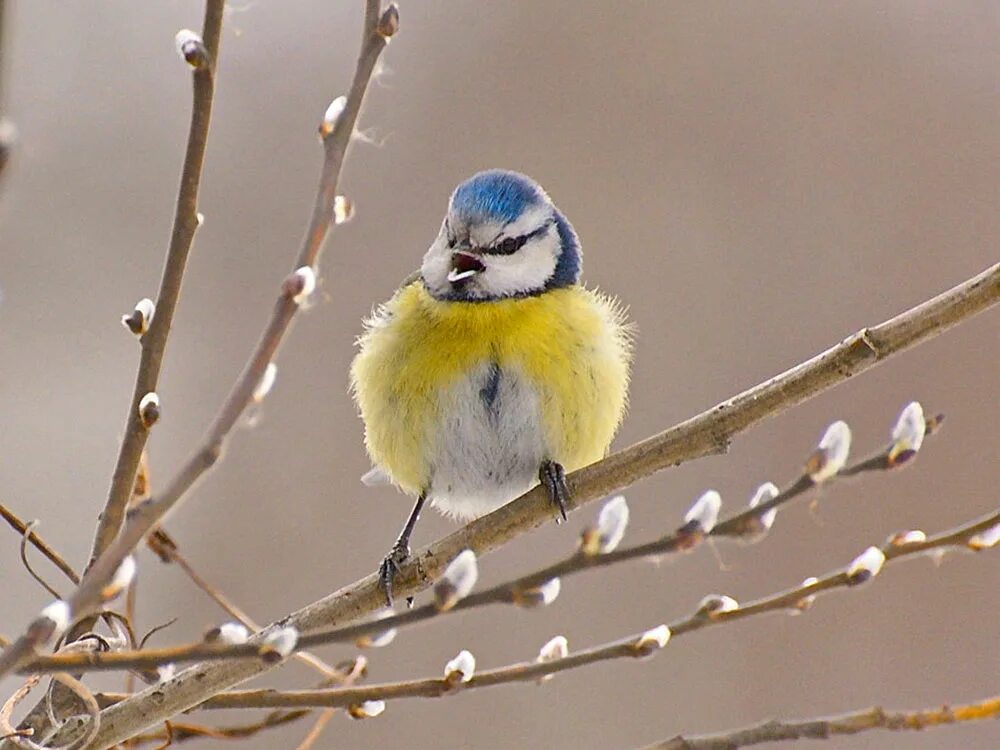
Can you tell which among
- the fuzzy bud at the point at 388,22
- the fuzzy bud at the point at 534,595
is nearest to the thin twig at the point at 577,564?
the fuzzy bud at the point at 534,595

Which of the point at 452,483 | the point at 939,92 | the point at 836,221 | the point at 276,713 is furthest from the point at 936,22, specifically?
the point at 276,713

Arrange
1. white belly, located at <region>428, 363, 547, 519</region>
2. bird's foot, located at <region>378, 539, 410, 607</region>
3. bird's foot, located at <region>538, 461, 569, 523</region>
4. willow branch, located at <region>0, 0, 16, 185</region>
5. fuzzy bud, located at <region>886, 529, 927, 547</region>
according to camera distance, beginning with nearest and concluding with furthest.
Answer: willow branch, located at <region>0, 0, 16, 185</region> < fuzzy bud, located at <region>886, 529, 927, 547</region> < bird's foot, located at <region>378, 539, 410, 607</region> < bird's foot, located at <region>538, 461, 569, 523</region> < white belly, located at <region>428, 363, 547, 519</region>

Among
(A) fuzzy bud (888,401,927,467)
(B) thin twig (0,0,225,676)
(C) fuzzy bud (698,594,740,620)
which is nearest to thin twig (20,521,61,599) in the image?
(B) thin twig (0,0,225,676)

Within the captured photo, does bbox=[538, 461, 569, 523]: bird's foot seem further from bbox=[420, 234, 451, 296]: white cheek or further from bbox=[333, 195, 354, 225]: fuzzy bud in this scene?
bbox=[333, 195, 354, 225]: fuzzy bud

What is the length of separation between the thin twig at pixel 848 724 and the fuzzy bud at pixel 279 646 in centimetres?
30

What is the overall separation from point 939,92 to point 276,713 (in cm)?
282

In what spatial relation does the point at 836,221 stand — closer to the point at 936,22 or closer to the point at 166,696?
the point at 936,22

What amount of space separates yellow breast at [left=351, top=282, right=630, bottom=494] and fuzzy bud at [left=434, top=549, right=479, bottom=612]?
2.97 ft

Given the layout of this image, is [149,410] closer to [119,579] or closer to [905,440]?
[119,579]

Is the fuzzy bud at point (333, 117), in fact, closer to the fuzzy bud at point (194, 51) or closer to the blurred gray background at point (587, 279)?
the fuzzy bud at point (194, 51)

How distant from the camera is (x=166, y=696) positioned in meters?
0.92

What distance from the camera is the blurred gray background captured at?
2.73 meters

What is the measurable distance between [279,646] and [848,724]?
0.37 meters

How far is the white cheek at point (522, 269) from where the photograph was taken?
1.67 m
